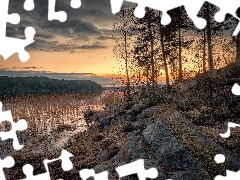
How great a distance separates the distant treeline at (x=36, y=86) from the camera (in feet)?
426

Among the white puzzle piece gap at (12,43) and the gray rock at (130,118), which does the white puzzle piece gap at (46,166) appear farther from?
the gray rock at (130,118)

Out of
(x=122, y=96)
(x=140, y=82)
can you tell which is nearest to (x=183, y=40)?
(x=140, y=82)

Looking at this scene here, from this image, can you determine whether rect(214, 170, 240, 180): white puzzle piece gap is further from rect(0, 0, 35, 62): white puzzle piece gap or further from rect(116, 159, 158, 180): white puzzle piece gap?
rect(0, 0, 35, 62): white puzzle piece gap

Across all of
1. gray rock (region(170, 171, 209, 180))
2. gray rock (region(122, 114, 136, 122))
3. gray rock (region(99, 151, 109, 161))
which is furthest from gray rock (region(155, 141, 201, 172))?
gray rock (region(122, 114, 136, 122))

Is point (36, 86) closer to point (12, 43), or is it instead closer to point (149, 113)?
point (149, 113)

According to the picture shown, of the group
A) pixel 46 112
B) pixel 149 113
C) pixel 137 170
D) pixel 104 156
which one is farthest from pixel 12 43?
pixel 46 112

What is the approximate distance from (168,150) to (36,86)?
5437 inches

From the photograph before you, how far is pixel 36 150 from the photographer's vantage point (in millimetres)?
19000

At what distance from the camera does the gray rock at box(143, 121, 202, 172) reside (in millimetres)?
8502

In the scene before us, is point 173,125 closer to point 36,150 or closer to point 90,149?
point 90,149

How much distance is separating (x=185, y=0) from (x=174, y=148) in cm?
506

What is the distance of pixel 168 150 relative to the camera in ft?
29.8

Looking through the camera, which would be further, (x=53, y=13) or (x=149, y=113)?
(x=149, y=113)

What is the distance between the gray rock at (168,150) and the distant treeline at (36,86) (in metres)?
121
